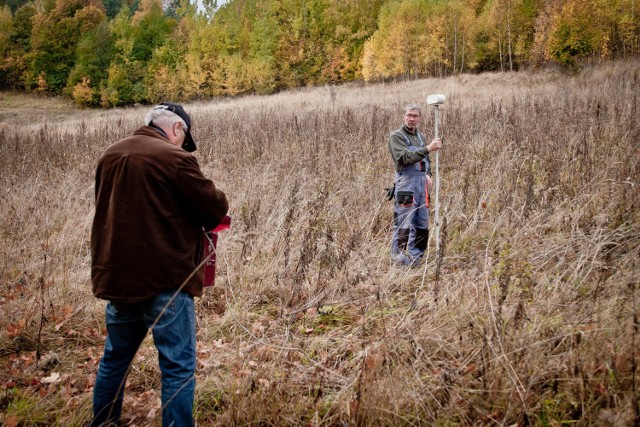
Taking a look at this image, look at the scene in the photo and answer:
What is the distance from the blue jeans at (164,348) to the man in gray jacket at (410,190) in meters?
2.78

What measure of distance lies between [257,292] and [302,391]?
4.54ft

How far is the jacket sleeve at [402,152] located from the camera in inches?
174

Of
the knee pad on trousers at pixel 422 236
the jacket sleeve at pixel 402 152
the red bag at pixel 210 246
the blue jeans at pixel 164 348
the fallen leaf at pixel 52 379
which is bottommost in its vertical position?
the fallen leaf at pixel 52 379

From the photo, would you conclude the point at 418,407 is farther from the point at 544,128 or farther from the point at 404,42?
the point at 404,42

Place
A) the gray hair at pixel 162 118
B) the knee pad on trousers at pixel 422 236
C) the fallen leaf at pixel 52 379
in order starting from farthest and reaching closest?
the knee pad on trousers at pixel 422 236
the fallen leaf at pixel 52 379
the gray hair at pixel 162 118

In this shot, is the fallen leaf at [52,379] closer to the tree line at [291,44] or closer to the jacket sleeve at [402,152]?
the jacket sleeve at [402,152]

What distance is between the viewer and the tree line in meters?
28.7

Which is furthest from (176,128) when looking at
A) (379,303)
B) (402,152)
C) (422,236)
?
(422,236)

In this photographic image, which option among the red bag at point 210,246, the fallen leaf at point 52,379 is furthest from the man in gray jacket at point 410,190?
the fallen leaf at point 52,379

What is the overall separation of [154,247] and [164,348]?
527 millimetres

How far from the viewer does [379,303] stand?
101 inches

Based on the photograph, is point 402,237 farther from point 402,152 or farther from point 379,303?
point 379,303

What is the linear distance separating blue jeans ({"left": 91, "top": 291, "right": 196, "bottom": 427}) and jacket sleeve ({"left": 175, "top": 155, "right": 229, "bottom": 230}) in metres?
0.42

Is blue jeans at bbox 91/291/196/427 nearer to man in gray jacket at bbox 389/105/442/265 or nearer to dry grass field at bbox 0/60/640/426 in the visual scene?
dry grass field at bbox 0/60/640/426
